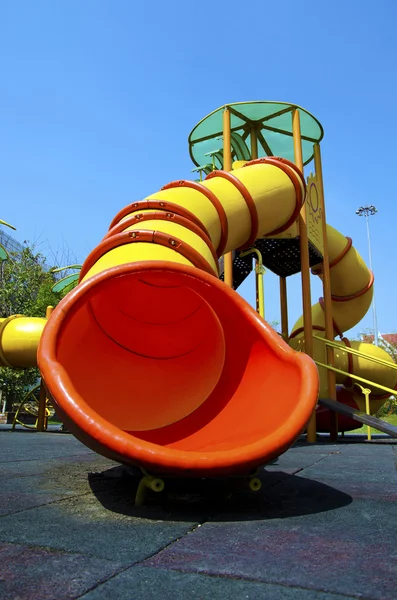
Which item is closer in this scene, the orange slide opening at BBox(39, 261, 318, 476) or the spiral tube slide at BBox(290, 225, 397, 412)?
the orange slide opening at BBox(39, 261, 318, 476)

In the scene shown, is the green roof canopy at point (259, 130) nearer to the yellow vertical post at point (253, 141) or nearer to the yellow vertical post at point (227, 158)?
the yellow vertical post at point (253, 141)

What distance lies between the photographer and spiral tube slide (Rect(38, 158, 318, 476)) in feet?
6.53

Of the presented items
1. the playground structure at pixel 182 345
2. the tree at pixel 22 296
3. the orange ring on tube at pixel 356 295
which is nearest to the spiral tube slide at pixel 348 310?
the orange ring on tube at pixel 356 295

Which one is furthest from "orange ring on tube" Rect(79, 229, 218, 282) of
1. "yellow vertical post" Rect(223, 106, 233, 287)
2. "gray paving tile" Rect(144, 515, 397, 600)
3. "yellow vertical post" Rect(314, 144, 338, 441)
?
"yellow vertical post" Rect(314, 144, 338, 441)

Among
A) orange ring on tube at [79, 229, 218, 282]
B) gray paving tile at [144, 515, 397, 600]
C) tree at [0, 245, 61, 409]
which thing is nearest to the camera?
gray paving tile at [144, 515, 397, 600]

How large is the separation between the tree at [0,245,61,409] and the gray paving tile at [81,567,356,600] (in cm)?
1603

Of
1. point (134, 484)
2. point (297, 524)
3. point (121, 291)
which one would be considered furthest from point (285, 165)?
point (297, 524)

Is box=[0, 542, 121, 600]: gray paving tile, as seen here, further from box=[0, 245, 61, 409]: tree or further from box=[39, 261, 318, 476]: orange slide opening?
box=[0, 245, 61, 409]: tree

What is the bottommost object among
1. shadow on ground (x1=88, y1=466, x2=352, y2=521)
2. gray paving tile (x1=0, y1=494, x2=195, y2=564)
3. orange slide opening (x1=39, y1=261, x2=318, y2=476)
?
shadow on ground (x1=88, y1=466, x2=352, y2=521)

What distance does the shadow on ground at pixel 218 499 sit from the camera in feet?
6.66

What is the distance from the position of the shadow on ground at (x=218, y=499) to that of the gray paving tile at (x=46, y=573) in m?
0.59

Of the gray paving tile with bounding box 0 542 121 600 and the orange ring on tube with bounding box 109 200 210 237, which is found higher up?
the orange ring on tube with bounding box 109 200 210 237

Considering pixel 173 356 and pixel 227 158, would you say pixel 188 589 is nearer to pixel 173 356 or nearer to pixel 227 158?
pixel 173 356

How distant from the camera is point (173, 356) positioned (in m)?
3.77
